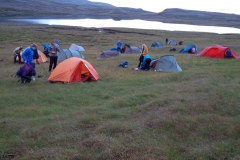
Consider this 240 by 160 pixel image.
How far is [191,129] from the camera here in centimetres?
649

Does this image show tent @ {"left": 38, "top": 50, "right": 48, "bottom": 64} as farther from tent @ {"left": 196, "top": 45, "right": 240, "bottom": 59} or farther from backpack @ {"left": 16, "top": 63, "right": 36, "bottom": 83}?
tent @ {"left": 196, "top": 45, "right": 240, "bottom": 59}

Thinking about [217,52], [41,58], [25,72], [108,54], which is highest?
[217,52]

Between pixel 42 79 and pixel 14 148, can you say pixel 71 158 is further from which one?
pixel 42 79

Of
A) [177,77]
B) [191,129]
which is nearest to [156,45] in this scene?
[177,77]

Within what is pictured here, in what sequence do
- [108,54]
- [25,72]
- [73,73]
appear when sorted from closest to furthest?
[25,72], [73,73], [108,54]

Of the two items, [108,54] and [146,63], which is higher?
[146,63]

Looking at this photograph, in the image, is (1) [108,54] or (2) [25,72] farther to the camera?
(1) [108,54]

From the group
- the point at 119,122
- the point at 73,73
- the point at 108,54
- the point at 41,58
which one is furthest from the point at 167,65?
the point at 119,122

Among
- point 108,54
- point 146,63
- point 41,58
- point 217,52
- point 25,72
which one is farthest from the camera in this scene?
point 108,54

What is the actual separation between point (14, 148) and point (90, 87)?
6.19 meters

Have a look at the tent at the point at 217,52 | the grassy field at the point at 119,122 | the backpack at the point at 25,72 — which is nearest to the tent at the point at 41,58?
the backpack at the point at 25,72

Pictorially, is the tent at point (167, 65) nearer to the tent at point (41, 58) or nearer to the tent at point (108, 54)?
the tent at point (108, 54)

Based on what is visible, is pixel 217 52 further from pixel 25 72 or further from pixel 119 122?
pixel 119 122

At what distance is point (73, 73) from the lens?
494 inches
